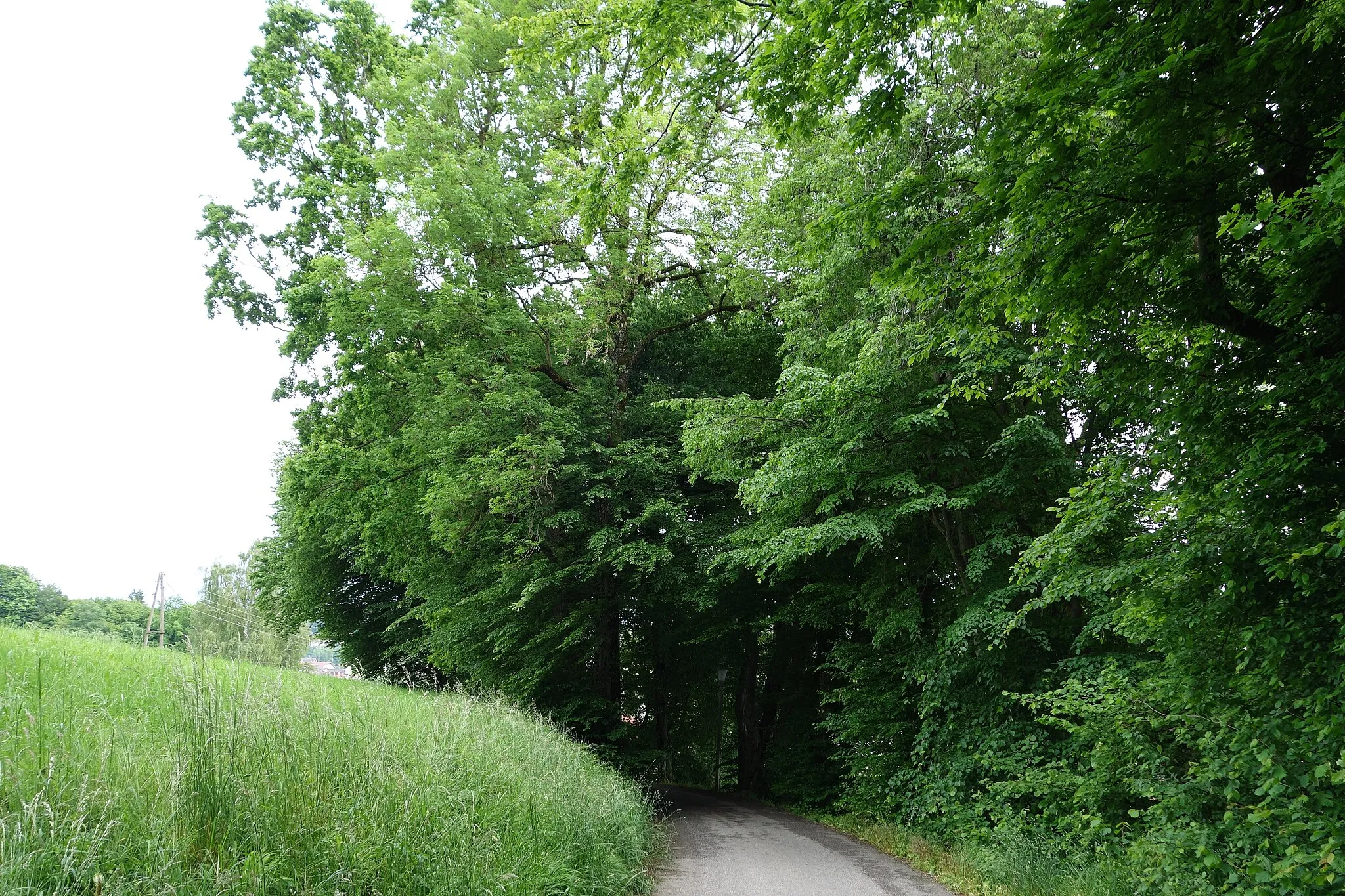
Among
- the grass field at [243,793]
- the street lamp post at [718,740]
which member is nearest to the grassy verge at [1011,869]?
the grass field at [243,793]

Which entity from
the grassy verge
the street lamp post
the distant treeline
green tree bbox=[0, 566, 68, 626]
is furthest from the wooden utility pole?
the street lamp post

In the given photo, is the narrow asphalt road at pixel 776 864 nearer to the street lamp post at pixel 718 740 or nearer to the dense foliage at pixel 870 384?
the dense foliage at pixel 870 384

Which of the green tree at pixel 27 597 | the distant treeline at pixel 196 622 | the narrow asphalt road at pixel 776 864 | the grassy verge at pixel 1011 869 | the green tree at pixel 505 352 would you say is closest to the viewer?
the distant treeline at pixel 196 622

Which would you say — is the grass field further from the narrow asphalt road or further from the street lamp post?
the street lamp post

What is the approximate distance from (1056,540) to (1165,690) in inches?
52.8

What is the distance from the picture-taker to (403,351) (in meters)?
14.7

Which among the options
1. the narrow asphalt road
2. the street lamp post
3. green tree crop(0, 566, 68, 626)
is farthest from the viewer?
the street lamp post

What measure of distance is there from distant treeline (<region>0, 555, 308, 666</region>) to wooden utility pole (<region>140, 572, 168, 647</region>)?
2 cm

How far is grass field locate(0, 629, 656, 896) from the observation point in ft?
9.33

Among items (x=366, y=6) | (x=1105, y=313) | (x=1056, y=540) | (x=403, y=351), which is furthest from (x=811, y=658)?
(x=366, y=6)

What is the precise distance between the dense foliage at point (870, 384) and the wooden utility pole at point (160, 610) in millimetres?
4016

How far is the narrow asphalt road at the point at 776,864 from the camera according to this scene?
7004 mm

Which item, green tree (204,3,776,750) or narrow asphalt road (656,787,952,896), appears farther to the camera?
green tree (204,3,776,750)

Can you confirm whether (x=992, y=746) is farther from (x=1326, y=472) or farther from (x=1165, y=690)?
(x=1326, y=472)
